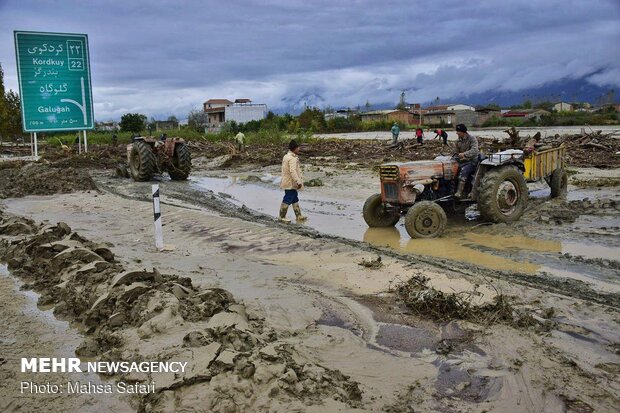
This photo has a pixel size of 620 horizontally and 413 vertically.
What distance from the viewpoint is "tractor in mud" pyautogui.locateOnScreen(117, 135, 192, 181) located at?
16.7m

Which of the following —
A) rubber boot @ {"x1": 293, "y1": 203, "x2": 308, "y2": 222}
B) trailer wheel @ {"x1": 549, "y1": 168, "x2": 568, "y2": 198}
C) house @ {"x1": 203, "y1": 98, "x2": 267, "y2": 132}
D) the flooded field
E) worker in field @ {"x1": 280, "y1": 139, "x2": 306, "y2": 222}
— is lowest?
the flooded field

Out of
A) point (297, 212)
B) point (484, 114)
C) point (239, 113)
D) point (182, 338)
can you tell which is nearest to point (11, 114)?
point (297, 212)

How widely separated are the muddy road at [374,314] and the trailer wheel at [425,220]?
0.20m

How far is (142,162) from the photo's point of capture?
638 inches

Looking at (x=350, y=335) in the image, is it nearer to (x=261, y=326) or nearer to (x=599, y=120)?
(x=261, y=326)

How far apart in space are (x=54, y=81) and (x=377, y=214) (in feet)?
48.1

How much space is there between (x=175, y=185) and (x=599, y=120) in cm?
4118

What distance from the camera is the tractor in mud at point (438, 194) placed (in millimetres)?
8367

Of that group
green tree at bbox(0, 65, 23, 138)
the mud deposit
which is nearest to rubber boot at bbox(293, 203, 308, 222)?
the mud deposit

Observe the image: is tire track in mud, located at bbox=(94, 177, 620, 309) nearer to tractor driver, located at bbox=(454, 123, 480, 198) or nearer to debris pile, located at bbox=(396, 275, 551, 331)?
debris pile, located at bbox=(396, 275, 551, 331)

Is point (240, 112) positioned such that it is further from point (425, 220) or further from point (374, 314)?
point (374, 314)

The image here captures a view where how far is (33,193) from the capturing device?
13.6 meters

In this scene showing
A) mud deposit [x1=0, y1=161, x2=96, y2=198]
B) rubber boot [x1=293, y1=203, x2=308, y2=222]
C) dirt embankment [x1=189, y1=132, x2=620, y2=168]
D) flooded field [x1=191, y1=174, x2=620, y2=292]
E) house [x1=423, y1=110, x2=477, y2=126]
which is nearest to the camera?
flooded field [x1=191, y1=174, x2=620, y2=292]

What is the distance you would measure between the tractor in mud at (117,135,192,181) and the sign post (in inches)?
154
